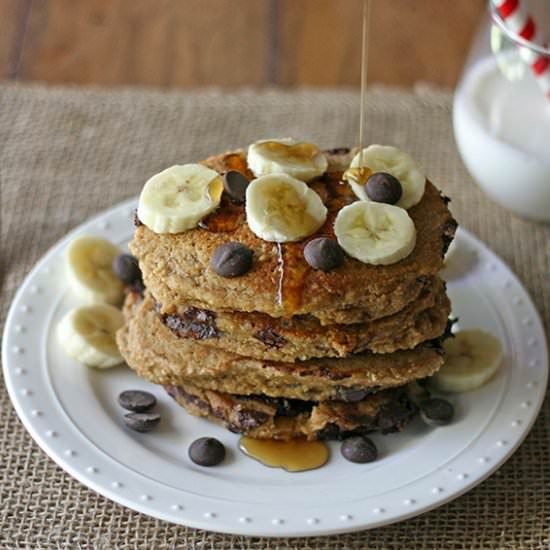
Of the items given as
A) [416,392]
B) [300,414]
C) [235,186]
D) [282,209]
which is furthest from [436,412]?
[235,186]

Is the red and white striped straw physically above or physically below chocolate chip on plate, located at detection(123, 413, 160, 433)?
above

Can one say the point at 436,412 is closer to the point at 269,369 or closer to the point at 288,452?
the point at 288,452

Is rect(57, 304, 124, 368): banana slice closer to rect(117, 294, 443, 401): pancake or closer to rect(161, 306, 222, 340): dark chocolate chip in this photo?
rect(117, 294, 443, 401): pancake

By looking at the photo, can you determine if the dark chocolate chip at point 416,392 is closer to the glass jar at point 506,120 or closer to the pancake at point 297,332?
the pancake at point 297,332

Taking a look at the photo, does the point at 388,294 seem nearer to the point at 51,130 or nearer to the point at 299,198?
the point at 299,198

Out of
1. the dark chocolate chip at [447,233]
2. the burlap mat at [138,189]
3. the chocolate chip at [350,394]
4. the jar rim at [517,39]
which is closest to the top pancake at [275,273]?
the dark chocolate chip at [447,233]

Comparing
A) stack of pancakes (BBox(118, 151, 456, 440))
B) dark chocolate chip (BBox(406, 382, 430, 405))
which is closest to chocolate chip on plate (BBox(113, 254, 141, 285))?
stack of pancakes (BBox(118, 151, 456, 440))

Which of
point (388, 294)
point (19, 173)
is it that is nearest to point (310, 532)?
point (388, 294)
